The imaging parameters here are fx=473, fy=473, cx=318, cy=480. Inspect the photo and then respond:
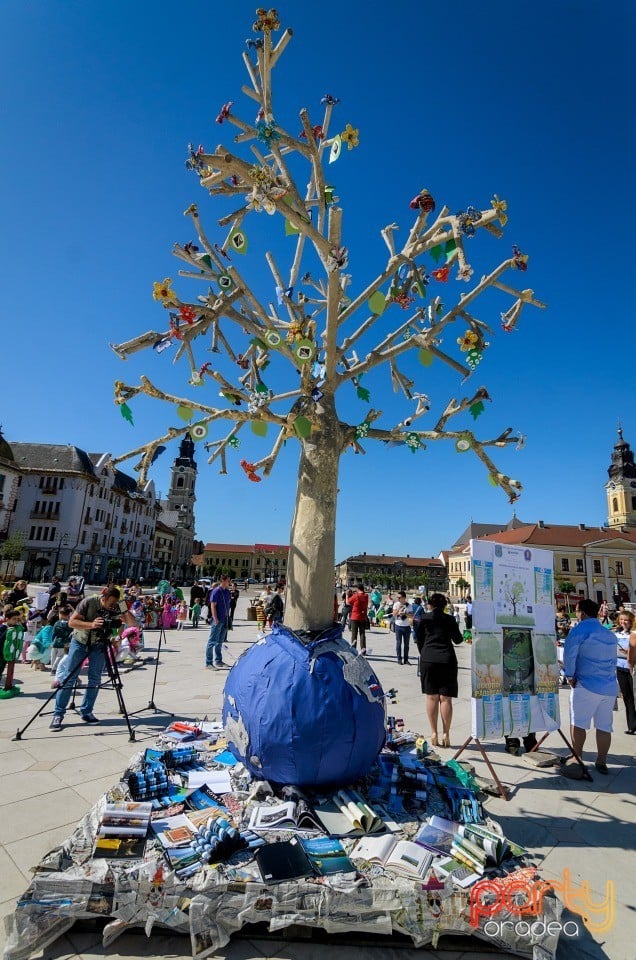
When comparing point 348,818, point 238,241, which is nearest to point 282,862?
point 348,818

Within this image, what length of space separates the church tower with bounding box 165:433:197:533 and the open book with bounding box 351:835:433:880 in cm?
8530

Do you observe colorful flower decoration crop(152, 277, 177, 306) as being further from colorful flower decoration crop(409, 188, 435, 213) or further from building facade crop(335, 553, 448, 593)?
building facade crop(335, 553, 448, 593)

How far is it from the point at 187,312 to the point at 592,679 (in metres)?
6.04

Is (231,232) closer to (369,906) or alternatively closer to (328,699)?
(328,699)

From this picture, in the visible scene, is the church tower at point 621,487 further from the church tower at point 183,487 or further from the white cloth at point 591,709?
the white cloth at point 591,709

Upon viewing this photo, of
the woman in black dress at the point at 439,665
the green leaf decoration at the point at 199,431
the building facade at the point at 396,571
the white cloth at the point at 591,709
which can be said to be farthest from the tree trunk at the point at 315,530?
the building facade at the point at 396,571

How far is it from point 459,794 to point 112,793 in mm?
2872

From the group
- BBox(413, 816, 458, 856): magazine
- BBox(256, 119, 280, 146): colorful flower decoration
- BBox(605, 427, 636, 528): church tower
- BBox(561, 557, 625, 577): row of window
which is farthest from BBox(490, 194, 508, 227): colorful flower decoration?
BBox(605, 427, 636, 528): church tower

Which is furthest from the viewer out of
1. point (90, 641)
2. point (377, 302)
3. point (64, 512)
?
point (64, 512)

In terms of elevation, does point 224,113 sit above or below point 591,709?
above

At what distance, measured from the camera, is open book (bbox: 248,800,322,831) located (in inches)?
135

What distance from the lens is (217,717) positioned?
6.75m

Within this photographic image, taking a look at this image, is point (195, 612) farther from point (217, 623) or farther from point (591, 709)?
point (591, 709)

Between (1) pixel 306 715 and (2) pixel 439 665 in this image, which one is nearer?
(1) pixel 306 715
